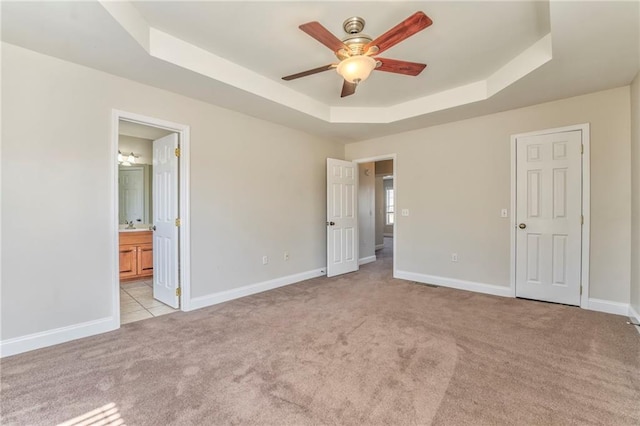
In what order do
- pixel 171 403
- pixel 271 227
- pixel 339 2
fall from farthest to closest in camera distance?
pixel 271 227, pixel 339 2, pixel 171 403

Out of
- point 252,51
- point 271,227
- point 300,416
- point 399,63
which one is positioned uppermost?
point 252,51

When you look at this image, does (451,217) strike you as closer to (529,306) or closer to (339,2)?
(529,306)

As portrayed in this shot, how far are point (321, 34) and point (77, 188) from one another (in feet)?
8.14

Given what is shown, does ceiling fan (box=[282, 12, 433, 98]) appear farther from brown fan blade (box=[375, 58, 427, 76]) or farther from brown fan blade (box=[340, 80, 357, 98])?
brown fan blade (box=[340, 80, 357, 98])

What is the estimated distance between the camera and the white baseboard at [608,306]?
3.08 meters

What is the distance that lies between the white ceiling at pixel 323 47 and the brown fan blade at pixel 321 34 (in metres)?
0.35

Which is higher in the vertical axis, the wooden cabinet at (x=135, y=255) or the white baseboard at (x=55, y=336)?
the wooden cabinet at (x=135, y=255)

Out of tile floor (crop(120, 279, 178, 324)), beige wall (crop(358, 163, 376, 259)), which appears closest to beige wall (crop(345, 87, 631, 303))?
beige wall (crop(358, 163, 376, 259))

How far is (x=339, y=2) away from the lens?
2096 millimetres

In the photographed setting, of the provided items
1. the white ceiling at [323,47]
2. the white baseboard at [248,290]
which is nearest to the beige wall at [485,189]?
the white ceiling at [323,47]

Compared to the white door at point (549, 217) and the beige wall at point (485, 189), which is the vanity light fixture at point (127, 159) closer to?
the beige wall at point (485, 189)

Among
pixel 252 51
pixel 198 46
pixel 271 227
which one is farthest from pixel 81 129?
pixel 271 227

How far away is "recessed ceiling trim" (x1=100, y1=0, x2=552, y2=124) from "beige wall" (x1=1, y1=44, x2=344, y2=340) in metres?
0.69

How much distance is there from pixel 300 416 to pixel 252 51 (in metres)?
2.94
